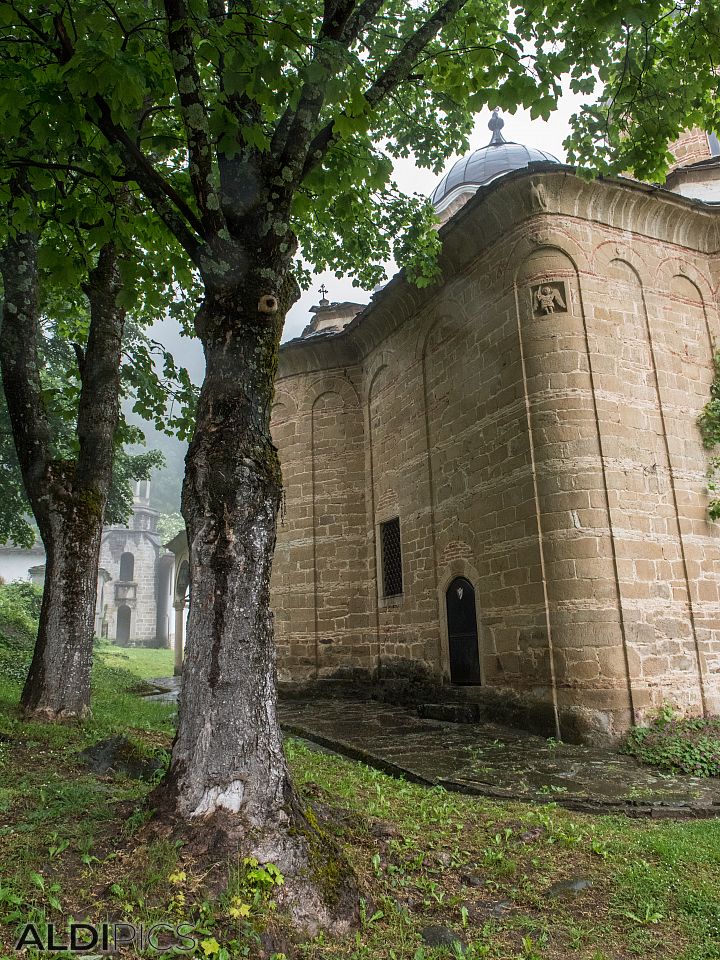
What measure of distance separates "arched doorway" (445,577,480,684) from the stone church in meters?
0.03

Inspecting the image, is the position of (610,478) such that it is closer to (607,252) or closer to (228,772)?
(607,252)

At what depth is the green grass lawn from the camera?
9.75 ft

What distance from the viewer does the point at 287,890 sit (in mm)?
3131

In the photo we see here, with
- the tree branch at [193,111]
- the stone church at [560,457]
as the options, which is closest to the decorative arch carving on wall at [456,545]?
the stone church at [560,457]

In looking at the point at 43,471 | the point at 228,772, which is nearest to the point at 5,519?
→ the point at 43,471

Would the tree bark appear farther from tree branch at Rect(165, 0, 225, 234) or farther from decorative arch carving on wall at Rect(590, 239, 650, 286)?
decorative arch carving on wall at Rect(590, 239, 650, 286)

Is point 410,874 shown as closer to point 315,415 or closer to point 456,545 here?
point 456,545

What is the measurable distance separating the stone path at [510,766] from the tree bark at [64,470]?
3.24 meters

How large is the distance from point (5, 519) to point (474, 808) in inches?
511

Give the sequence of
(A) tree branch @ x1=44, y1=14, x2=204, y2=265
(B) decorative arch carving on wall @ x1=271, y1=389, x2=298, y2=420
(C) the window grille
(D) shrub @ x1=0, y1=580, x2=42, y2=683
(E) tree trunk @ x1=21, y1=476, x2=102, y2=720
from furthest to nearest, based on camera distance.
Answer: (B) decorative arch carving on wall @ x1=271, y1=389, x2=298, y2=420 < (C) the window grille < (D) shrub @ x1=0, y1=580, x2=42, y2=683 < (E) tree trunk @ x1=21, y1=476, x2=102, y2=720 < (A) tree branch @ x1=44, y1=14, x2=204, y2=265

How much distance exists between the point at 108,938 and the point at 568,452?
7185 mm

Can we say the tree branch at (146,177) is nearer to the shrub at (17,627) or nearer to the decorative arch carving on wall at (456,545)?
the decorative arch carving on wall at (456,545)

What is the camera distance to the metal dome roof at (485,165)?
19.5 metres

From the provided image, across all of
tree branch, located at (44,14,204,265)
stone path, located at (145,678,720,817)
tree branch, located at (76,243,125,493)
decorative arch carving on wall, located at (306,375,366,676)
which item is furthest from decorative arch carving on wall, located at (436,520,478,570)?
tree branch, located at (44,14,204,265)
